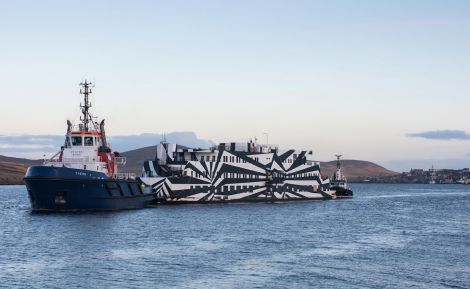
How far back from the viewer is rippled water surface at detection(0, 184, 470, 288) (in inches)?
1474

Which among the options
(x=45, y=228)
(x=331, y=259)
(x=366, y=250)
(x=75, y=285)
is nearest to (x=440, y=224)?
(x=366, y=250)

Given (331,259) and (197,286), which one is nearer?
(197,286)

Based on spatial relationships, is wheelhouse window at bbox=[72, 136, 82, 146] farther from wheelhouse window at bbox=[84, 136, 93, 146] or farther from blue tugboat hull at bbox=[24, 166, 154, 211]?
blue tugboat hull at bbox=[24, 166, 154, 211]

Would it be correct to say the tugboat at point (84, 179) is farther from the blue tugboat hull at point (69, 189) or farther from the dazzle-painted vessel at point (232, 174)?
the dazzle-painted vessel at point (232, 174)

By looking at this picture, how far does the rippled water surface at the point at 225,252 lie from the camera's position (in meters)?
37.4

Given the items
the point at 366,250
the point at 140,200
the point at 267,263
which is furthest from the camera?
the point at 140,200

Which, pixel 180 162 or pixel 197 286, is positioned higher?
pixel 180 162

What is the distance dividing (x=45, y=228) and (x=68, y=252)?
48.9 feet

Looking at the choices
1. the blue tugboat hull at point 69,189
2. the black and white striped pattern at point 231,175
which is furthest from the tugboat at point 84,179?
the black and white striped pattern at point 231,175

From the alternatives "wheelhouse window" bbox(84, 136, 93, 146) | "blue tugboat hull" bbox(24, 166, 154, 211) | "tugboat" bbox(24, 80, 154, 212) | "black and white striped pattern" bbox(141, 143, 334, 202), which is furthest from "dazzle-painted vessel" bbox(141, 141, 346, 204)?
"blue tugboat hull" bbox(24, 166, 154, 211)

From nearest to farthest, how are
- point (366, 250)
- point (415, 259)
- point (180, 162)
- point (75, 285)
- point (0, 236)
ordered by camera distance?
point (75, 285)
point (415, 259)
point (366, 250)
point (0, 236)
point (180, 162)

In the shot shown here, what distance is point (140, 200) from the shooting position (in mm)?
85688

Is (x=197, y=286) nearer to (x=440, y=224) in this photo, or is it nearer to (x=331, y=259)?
(x=331, y=259)

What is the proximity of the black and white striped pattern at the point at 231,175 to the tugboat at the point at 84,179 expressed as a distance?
8.07 metres
